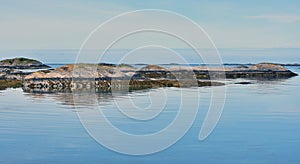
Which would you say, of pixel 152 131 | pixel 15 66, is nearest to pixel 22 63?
pixel 15 66

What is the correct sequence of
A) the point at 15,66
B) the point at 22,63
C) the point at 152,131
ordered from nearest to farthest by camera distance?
1. the point at 152,131
2. the point at 15,66
3. the point at 22,63

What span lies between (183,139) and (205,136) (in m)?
1.08

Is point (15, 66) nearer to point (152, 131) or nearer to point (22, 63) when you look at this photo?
point (22, 63)

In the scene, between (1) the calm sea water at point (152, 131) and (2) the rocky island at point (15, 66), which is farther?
(2) the rocky island at point (15, 66)

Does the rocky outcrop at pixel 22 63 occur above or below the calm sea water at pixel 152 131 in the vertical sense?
above

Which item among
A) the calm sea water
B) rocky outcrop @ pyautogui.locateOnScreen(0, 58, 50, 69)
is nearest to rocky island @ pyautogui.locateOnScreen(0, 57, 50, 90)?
rocky outcrop @ pyautogui.locateOnScreen(0, 58, 50, 69)

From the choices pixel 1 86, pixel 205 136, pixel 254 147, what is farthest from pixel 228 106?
pixel 1 86

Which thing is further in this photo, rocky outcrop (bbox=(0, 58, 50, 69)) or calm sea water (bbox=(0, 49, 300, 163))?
rocky outcrop (bbox=(0, 58, 50, 69))

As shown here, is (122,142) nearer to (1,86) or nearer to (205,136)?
(205,136)

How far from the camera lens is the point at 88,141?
17.1 m

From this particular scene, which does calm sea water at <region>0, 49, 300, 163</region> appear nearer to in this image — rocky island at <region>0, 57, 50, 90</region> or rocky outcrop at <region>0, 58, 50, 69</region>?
rocky island at <region>0, 57, 50, 90</region>

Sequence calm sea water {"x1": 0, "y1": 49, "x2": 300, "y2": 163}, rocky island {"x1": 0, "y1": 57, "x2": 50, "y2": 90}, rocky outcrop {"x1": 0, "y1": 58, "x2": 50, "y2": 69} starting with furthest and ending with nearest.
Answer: rocky outcrop {"x1": 0, "y1": 58, "x2": 50, "y2": 69} < rocky island {"x1": 0, "y1": 57, "x2": 50, "y2": 90} < calm sea water {"x1": 0, "y1": 49, "x2": 300, "y2": 163}

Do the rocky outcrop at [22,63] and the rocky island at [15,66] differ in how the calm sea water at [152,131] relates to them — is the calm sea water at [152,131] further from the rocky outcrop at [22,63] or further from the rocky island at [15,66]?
the rocky outcrop at [22,63]

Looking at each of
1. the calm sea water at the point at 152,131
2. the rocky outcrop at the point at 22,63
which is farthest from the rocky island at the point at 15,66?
the calm sea water at the point at 152,131
